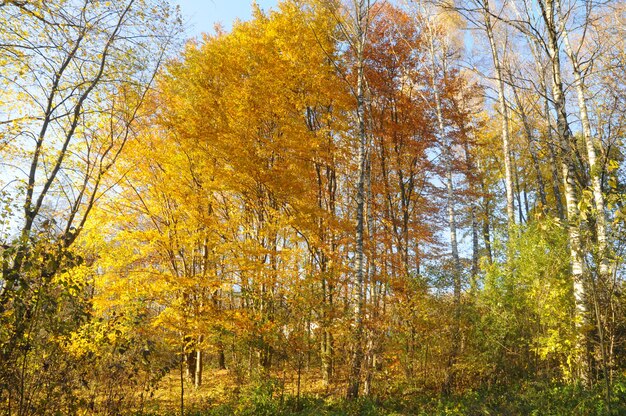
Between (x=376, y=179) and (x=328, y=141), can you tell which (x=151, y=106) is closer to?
(x=328, y=141)

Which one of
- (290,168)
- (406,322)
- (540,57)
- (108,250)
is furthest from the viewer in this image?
(540,57)

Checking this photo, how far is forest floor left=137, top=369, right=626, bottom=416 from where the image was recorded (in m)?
5.36

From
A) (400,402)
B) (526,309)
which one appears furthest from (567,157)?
(400,402)

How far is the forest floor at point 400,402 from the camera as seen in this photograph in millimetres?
5355

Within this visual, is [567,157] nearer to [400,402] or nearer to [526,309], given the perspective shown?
[526,309]

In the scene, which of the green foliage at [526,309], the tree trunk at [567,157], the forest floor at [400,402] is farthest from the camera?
the green foliage at [526,309]

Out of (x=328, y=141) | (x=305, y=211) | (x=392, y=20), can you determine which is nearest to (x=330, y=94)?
(x=328, y=141)

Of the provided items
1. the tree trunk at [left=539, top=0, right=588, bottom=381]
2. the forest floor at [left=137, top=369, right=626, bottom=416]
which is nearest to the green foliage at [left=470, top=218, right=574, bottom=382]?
the tree trunk at [left=539, top=0, right=588, bottom=381]

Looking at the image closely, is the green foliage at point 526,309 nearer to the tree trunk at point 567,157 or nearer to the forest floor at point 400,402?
the tree trunk at point 567,157

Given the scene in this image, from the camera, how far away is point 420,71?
11875 mm

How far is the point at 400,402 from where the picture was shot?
22.7 ft

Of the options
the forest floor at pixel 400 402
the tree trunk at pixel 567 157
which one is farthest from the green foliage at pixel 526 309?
the forest floor at pixel 400 402

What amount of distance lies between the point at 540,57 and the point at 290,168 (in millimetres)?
7921

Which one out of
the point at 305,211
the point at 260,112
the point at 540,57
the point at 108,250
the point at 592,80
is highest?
the point at 540,57
